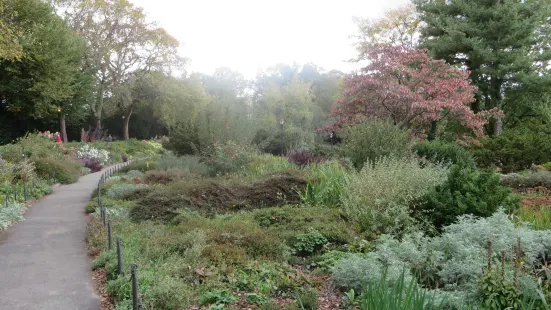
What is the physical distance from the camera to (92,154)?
24.3 m

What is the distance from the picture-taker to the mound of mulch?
8.70 metres

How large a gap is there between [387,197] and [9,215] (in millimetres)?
8218

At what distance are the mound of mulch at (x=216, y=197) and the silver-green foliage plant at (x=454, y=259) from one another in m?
4.35

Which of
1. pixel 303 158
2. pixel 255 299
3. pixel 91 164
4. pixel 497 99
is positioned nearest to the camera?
pixel 255 299

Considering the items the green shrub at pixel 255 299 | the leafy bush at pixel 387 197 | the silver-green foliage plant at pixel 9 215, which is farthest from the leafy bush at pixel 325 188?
the silver-green foliage plant at pixel 9 215

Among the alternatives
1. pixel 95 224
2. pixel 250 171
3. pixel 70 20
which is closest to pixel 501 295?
pixel 95 224

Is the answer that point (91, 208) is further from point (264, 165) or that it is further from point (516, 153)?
point (516, 153)

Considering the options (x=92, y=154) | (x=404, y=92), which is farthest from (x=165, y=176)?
(x=92, y=154)

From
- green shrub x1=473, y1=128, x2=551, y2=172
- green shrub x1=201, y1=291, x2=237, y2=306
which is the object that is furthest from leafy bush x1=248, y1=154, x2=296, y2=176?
green shrub x1=473, y1=128, x2=551, y2=172

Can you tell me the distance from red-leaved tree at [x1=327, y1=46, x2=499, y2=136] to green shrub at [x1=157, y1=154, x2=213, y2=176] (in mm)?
5869

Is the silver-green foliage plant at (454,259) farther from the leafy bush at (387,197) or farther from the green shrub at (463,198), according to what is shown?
the leafy bush at (387,197)

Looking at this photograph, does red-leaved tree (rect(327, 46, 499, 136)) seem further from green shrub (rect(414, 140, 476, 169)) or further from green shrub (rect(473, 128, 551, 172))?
green shrub (rect(414, 140, 476, 169))

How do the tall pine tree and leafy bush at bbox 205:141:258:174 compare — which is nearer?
leafy bush at bbox 205:141:258:174

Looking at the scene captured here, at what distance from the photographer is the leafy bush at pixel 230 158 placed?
14.2 meters
